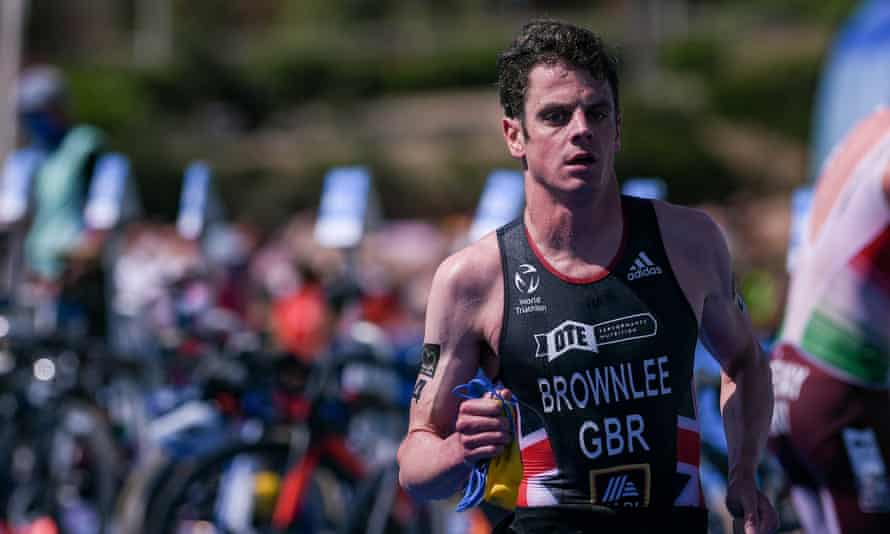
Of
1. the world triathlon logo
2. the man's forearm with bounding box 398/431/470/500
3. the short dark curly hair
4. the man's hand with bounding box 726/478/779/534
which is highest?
the short dark curly hair

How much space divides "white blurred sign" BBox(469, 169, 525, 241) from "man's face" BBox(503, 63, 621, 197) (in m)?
3.20

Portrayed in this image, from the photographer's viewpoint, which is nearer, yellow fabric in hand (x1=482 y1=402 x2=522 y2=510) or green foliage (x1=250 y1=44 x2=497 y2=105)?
yellow fabric in hand (x1=482 y1=402 x2=522 y2=510)

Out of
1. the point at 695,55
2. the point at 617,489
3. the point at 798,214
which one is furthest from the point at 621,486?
the point at 695,55

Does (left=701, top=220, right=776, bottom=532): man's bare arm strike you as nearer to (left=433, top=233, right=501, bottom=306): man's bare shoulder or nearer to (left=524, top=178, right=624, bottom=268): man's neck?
(left=524, top=178, right=624, bottom=268): man's neck

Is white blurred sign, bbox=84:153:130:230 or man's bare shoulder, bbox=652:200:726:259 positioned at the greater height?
white blurred sign, bbox=84:153:130:230

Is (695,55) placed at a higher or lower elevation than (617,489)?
higher

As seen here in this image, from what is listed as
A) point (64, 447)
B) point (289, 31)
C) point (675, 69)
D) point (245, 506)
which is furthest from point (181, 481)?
point (289, 31)

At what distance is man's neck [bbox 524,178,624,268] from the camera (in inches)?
129

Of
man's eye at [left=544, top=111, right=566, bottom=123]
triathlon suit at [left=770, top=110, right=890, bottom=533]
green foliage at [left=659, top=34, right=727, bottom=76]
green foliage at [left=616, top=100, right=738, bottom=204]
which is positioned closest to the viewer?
man's eye at [left=544, top=111, right=566, bottom=123]

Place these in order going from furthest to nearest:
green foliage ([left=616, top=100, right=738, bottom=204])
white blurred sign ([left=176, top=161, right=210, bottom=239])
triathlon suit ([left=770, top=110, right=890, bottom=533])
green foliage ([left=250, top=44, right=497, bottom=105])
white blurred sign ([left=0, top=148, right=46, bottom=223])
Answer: green foliage ([left=250, top=44, right=497, bottom=105])
green foliage ([left=616, top=100, right=738, bottom=204])
white blurred sign ([left=176, top=161, right=210, bottom=239])
white blurred sign ([left=0, top=148, right=46, bottom=223])
triathlon suit ([left=770, top=110, right=890, bottom=533])

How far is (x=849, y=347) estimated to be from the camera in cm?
407

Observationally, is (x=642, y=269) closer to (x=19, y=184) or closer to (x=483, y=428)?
(x=483, y=428)

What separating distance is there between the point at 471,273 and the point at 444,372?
0.23m

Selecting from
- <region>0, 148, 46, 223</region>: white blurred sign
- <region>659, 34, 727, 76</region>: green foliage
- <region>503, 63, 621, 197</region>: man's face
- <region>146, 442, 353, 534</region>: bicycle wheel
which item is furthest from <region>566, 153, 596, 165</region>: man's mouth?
<region>659, 34, 727, 76</region>: green foliage
